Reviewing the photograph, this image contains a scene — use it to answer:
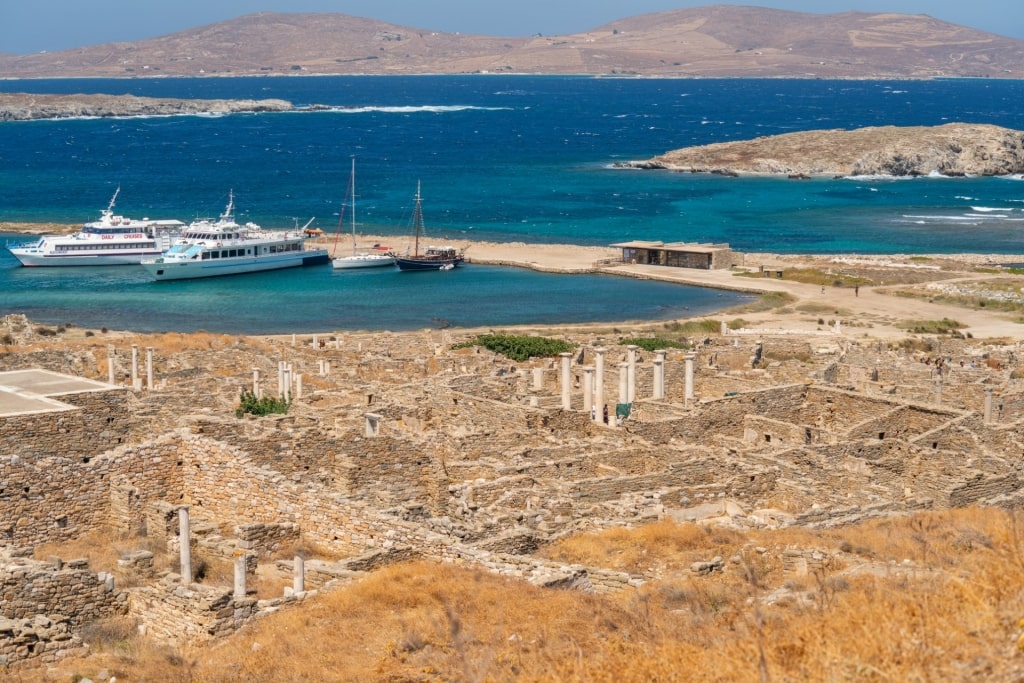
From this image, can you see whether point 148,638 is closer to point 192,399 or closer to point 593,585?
point 593,585

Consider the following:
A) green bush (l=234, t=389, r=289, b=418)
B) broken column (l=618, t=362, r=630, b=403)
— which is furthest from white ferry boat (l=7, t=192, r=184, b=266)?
broken column (l=618, t=362, r=630, b=403)

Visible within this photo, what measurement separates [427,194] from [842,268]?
57.5m

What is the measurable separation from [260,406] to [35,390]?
4262 mm

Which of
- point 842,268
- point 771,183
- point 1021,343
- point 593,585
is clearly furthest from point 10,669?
point 771,183

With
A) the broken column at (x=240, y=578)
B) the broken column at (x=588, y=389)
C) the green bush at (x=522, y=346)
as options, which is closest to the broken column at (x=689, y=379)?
the broken column at (x=588, y=389)

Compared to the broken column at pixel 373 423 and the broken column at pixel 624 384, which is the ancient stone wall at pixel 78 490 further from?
the broken column at pixel 624 384

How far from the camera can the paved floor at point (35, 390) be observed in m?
23.9

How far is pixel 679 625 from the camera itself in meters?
14.0

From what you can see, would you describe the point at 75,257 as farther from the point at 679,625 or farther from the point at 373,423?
the point at 679,625

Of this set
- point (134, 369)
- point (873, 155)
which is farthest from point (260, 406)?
point (873, 155)

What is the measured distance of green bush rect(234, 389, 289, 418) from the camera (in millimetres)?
27797

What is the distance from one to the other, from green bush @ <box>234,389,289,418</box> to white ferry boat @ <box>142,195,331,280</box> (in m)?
60.3

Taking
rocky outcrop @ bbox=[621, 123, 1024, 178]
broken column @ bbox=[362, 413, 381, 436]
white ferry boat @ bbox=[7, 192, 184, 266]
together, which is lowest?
white ferry boat @ bbox=[7, 192, 184, 266]

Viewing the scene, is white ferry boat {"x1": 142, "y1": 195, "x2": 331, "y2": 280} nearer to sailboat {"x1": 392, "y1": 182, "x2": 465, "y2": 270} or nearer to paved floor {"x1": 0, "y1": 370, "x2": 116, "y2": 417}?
sailboat {"x1": 392, "y1": 182, "x2": 465, "y2": 270}
